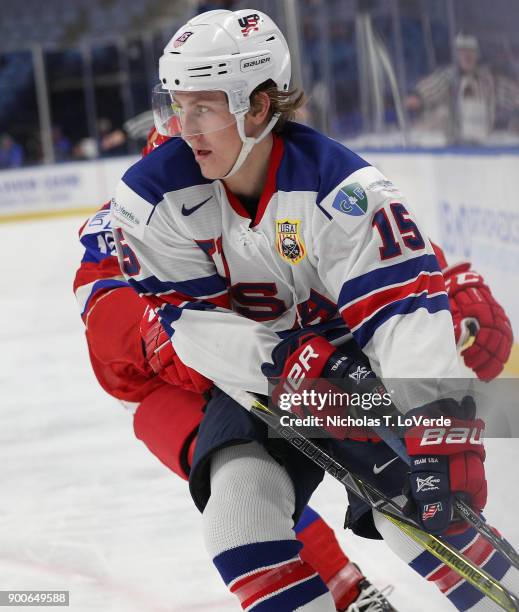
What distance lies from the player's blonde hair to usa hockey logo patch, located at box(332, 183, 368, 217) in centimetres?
23

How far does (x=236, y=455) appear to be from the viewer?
163 centimetres

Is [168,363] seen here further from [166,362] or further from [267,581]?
[267,581]

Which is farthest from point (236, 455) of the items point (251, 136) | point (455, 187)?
point (455, 187)

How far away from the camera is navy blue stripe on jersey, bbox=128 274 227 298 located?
5.64 feet

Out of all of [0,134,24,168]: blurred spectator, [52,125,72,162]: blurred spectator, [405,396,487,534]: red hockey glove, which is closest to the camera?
[405,396,487,534]: red hockey glove

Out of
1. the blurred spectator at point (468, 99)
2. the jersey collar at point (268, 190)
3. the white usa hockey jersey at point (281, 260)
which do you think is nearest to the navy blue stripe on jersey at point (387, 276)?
the white usa hockey jersey at point (281, 260)

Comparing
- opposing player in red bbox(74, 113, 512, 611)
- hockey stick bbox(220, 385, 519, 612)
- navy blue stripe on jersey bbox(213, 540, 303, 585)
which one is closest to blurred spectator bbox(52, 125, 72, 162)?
opposing player in red bbox(74, 113, 512, 611)

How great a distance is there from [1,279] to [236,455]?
5.64m

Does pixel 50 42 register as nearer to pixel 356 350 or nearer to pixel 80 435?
pixel 80 435

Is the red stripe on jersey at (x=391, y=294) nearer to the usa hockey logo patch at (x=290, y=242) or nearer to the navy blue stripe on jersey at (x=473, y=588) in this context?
the usa hockey logo patch at (x=290, y=242)

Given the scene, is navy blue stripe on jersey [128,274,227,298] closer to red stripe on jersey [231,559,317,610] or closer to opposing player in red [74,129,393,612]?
opposing player in red [74,129,393,612]

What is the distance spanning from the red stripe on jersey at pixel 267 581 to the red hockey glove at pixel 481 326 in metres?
0.71

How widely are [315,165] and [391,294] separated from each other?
27 centimetres

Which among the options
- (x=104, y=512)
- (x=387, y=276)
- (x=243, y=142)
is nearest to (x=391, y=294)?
(x=387, y=276)
